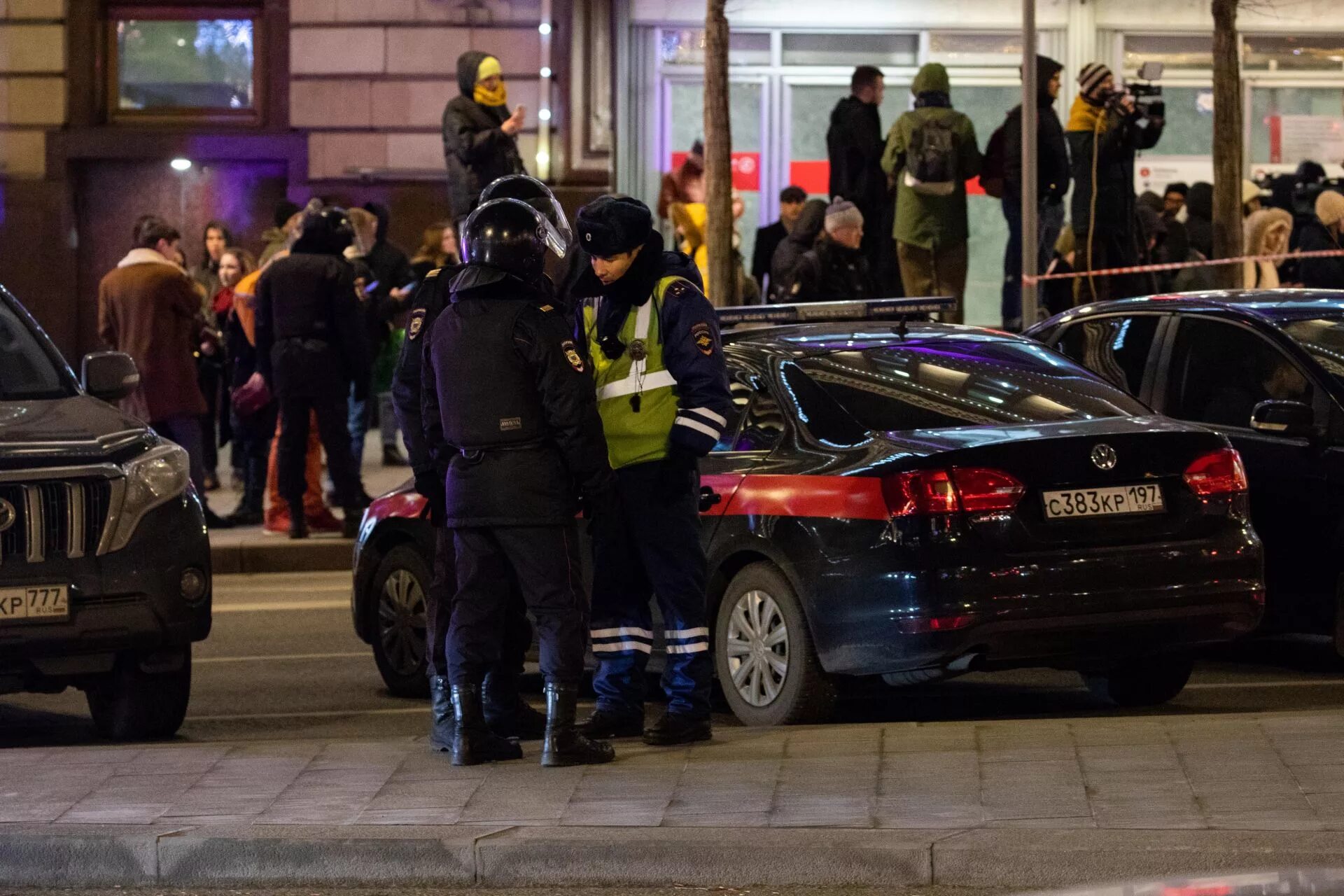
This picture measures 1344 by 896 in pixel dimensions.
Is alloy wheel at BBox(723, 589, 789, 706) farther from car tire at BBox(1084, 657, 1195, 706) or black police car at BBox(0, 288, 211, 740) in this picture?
black police car at BBox(0, 288, 211, 740)

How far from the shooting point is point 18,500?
818cm

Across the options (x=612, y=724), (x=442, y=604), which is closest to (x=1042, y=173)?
(x=612, y=724)

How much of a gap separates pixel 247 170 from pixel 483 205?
16.2m

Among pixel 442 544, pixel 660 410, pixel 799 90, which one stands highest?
→ pixel 799 90

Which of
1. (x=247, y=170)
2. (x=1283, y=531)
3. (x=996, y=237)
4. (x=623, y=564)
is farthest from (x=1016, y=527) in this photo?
(x=247, y=170)

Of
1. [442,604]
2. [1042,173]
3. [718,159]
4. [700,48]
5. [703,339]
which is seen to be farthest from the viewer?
[700,48]

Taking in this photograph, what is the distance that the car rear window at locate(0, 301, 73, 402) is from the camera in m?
9.27

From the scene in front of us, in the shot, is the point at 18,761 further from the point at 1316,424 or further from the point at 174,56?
the point at 174,56

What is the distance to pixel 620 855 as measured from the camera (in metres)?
6.11

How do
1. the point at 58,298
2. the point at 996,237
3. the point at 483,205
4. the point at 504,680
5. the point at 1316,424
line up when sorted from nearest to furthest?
the point at 483,205, the point at 504,680, the point at 1316,424, the point at 996,237, the point at 58,298

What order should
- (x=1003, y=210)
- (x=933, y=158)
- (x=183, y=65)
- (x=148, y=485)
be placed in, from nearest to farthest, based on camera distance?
(x=148, y=485) → (x=933, y=158) → (x=1003, y=210) → (x=183, y=65)

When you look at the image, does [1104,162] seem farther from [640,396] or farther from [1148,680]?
[640,396]

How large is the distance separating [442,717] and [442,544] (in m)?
0.57

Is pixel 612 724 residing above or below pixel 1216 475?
below
